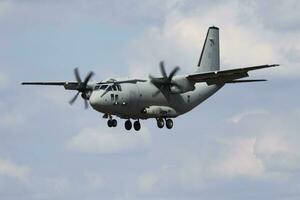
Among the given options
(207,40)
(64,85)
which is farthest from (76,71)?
(207,40)

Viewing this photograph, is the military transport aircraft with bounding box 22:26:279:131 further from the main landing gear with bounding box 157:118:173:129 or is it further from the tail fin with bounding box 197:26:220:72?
the tail fin with bounding box 197:26:220:72

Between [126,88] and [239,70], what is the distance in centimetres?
973

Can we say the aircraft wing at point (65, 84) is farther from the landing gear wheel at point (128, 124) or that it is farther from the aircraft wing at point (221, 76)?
the aircraft wing at point (221, 76)

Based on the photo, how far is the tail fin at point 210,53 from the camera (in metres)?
93.1

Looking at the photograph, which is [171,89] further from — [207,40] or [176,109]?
[207,40]

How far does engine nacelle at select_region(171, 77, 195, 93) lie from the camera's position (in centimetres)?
8462

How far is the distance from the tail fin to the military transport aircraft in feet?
9.00

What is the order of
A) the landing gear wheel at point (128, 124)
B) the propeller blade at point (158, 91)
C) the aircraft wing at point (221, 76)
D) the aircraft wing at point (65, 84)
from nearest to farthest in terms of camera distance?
the aircraft wing at point (221, 76)
the propeller blade at point (158, 91)
the landing gear wheel at point (128, 124)
the aircraft wing at point (65, 84)

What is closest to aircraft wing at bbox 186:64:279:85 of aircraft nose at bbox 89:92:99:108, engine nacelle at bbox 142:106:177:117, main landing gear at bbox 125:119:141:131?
engine nacelle at bbox 142:106:177:117

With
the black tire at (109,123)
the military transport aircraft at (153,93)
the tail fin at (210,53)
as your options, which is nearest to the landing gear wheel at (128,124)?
the military transport aircraft at (153,93)

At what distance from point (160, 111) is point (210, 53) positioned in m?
13.4

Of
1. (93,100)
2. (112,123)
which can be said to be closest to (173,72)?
(112,123)

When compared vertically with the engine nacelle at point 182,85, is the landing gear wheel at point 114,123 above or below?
below

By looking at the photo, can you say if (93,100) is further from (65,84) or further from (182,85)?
(65,84)
